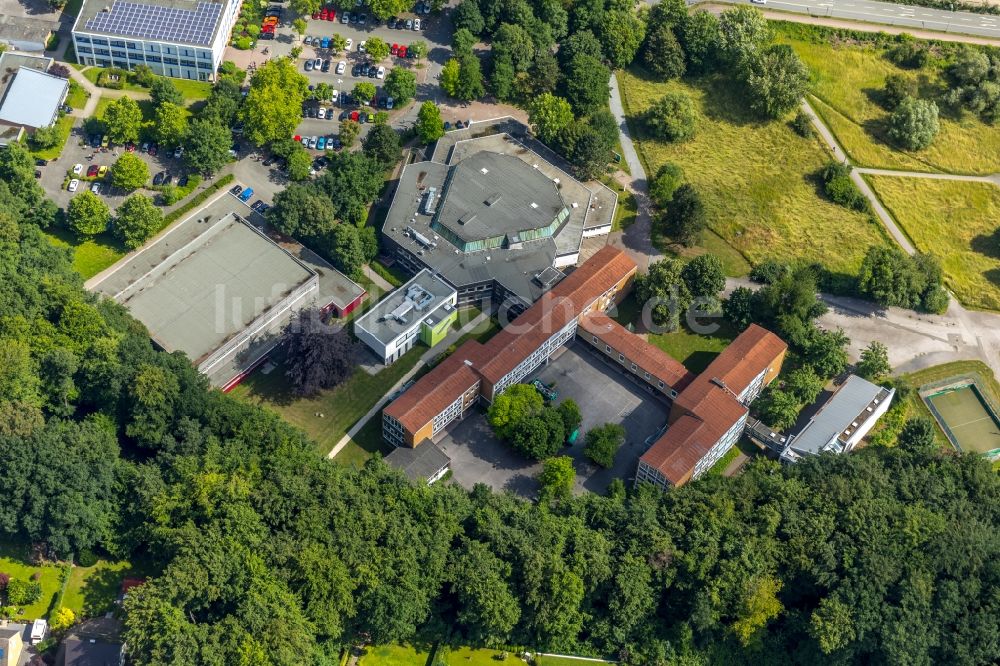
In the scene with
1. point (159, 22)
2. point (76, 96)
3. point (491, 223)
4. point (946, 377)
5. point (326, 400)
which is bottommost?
point (326, 400)

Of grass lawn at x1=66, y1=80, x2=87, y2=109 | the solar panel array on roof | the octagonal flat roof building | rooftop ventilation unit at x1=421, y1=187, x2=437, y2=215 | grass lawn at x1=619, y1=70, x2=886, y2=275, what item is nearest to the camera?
the octagonal flat roof building

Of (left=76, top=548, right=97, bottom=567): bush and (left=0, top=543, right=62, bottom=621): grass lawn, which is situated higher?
(left=76, top=548, right=97, bottom=567): bush

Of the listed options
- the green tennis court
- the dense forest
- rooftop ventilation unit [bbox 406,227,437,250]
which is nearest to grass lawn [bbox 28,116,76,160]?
the dense forest

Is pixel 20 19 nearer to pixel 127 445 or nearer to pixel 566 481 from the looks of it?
pixel 127 445

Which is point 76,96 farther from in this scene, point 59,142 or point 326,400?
point 326,400

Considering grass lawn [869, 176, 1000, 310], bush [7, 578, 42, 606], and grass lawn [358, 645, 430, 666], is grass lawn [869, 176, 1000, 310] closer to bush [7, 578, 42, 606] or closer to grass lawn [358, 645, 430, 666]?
grass lawn [358, 645, 430, 666]

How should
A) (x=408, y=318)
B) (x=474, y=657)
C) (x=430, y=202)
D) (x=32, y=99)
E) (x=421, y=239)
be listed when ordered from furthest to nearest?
1. (x=32, y=99)
2. (x=430, y=202)
3. (x=421, y=239)
4. (x=408, y=318)
5. (x=474, y=657)

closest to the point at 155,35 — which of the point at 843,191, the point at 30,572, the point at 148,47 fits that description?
the point at 148,47

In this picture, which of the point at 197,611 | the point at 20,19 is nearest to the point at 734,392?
the point at 197,611
